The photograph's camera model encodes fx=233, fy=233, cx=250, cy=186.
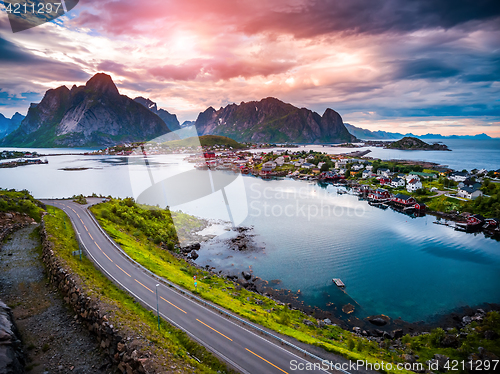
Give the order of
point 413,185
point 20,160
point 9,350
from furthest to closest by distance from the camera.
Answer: point 20,160 → point 413,185 → point 9,350

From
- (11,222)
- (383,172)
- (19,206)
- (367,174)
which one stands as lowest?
(11,222)

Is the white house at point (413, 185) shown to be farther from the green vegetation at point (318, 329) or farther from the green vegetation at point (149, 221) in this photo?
the green vegetation at point (149, 221)

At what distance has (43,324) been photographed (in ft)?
36.2

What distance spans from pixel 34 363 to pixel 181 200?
40.0 m

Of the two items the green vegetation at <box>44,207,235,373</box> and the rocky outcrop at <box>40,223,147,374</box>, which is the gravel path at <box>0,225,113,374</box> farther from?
the green vegetation at <box>44,207,235,373</box>

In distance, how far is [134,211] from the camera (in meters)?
31.3

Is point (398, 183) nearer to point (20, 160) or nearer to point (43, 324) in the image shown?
point (43, 324)

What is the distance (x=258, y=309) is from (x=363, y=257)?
631 inches

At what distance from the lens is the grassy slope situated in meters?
11.5

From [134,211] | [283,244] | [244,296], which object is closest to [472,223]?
[283,244]

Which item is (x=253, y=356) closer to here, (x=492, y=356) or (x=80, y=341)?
(x=80, y=341)

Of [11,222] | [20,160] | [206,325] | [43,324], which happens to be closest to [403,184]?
[206,325]

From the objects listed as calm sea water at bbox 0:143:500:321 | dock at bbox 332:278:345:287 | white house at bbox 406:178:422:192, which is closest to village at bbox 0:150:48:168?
calm sea water at bbox 0:143:500:321

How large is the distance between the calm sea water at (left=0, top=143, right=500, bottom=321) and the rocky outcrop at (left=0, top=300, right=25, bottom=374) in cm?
1578
